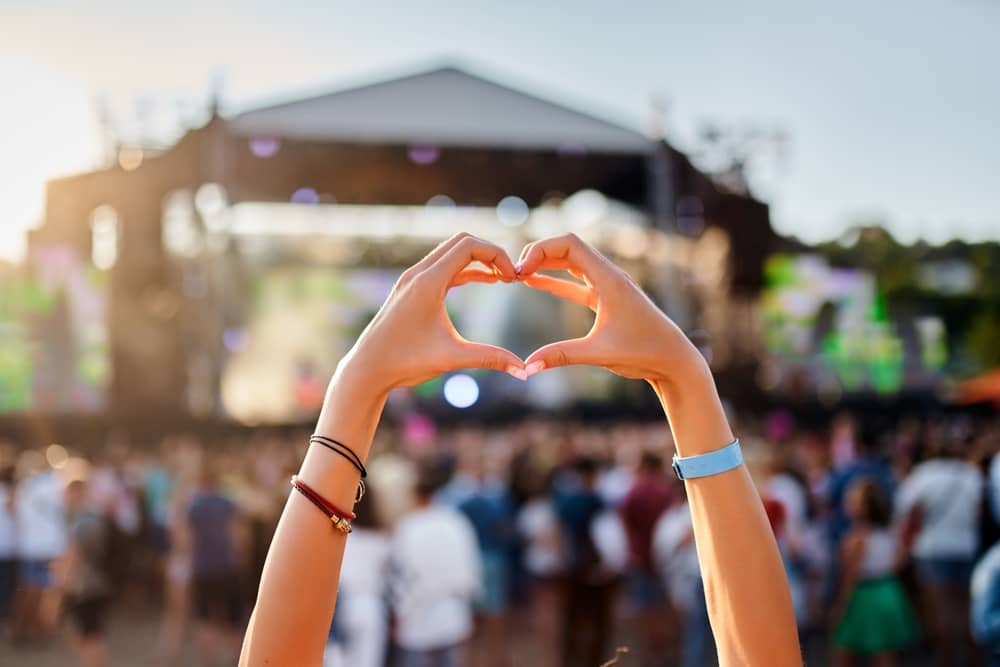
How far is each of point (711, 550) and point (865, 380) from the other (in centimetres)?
3624

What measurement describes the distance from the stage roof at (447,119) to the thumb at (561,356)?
13248mm

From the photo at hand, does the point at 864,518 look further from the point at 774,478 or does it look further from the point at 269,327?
the point at 269,327

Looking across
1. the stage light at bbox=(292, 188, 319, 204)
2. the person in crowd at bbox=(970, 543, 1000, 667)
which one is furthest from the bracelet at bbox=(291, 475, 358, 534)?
the stage light at bbox=(292, 188, 319, 204)

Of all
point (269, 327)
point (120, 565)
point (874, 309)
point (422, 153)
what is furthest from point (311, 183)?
point (874, 309)

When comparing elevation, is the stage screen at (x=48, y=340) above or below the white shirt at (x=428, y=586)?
above

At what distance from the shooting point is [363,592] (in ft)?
15.5

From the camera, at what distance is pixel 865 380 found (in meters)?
34.2

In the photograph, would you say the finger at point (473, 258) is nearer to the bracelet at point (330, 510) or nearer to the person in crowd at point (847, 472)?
the bracelet at point (330, 510)

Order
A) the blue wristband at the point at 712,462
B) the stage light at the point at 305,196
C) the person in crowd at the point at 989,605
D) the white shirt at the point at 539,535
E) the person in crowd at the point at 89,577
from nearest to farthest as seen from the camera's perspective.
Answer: the blue wristband at the point at 712,462 < the person in crowd at the point at 989,605 < the person in crowd at the point at 89,577 < the white shirt at the point at 539,535 < the stage light at the point at 305,196

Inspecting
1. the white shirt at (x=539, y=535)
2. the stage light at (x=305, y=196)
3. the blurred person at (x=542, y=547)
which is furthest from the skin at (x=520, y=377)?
the stage light at (x=305, y=196)

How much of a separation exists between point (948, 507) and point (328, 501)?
6794 millimetres

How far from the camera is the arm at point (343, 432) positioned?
93 cm

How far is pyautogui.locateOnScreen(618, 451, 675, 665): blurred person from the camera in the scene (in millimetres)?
6465

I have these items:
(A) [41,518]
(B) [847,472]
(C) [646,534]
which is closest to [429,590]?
(C) [646,534]
